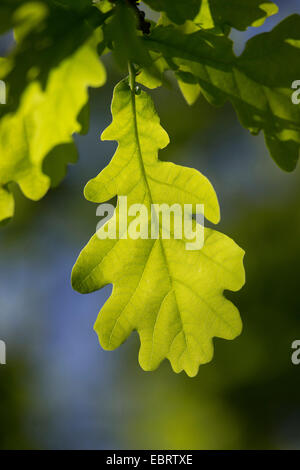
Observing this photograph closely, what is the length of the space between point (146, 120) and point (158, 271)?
469mm

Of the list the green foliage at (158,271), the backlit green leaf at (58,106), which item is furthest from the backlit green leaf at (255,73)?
the backlit green leaf at (58,106)

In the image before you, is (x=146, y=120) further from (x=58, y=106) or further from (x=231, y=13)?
(x=58, y=106)

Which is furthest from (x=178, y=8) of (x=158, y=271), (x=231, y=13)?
(x=158, y=271)

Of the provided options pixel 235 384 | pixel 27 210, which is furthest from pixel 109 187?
pixel 27 210

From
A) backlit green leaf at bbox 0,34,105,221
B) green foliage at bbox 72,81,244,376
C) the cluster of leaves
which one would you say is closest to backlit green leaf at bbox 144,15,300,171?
the cluster of leaves

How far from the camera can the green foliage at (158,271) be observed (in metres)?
1.57

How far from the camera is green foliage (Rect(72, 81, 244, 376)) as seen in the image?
1.57m

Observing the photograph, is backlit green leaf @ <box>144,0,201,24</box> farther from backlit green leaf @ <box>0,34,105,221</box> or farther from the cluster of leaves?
backlit green leaf @ <box>0,34,105,221</box>

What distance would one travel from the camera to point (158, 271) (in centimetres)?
163

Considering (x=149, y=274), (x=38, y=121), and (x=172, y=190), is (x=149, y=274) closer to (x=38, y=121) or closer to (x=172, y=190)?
(x=172, y=190)

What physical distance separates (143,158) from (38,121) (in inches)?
24.0

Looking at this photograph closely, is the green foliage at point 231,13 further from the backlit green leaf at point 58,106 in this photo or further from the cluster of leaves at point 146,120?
the backlit green leaf at point 58,106

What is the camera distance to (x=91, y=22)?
3.80 feet

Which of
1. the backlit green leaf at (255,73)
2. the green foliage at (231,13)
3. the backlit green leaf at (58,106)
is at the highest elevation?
the green foliage at (231,13)
